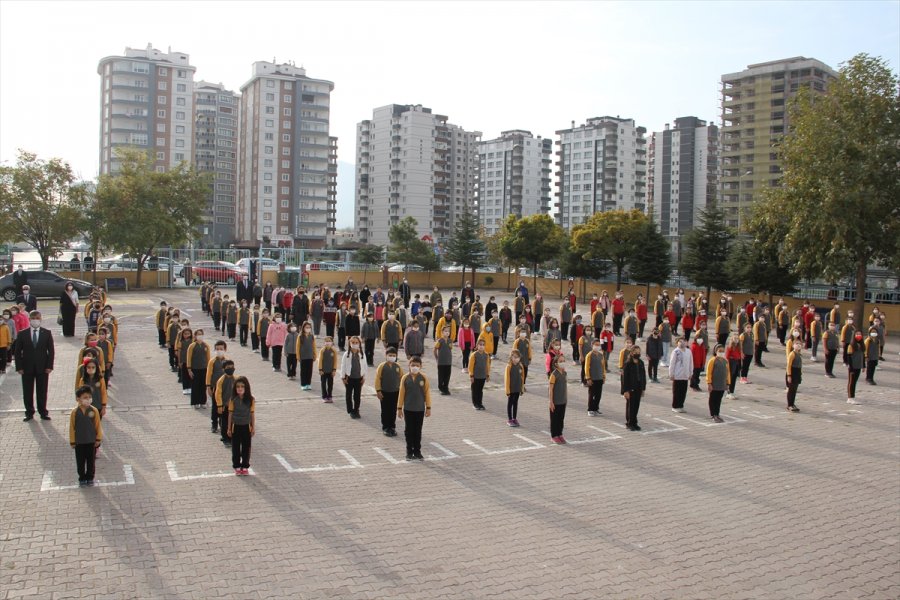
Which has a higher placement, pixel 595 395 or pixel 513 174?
pixel 513 174

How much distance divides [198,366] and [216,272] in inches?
1285

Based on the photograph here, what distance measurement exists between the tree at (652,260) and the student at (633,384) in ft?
85.3

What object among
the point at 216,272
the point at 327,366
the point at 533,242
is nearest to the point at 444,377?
the point at 327,366

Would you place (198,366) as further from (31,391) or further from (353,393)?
(353,393)

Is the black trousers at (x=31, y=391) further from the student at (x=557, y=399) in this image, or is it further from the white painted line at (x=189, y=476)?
the student at (x=557, y=399)

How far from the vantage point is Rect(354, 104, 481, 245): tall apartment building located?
110m

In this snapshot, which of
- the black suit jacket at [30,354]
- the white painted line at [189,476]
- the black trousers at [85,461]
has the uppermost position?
the black suit jacket at [30,354]

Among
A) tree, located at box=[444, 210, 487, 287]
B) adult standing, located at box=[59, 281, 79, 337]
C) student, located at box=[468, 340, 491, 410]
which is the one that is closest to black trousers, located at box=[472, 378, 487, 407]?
student, located at box=[468, 340, 491, 410]

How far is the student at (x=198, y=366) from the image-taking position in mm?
13875

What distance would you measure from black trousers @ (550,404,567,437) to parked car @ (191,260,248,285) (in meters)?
33.9

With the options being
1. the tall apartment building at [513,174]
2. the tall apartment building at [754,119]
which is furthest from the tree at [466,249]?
the tall apartment building at [513,174]

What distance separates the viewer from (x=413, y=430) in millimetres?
11461

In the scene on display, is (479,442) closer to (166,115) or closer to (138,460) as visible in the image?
(138,460)

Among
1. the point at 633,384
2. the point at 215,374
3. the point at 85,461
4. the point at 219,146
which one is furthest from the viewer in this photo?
the point at 219,146
